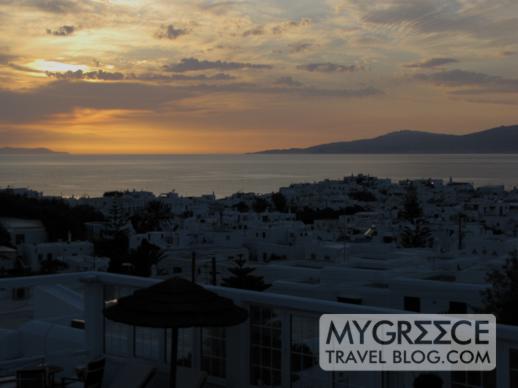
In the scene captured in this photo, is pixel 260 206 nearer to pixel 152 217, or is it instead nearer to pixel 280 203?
pixel 280 203

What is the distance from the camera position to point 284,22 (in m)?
20.6

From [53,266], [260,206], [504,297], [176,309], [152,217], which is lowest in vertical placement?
[53,266]

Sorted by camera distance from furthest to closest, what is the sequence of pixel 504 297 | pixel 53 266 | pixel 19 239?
pixel 19 239 < pixel 53 266 < pixel 504 297

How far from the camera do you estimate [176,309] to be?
3.84m

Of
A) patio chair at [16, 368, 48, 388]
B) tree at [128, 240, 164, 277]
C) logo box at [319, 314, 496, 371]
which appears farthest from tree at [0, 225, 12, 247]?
logo box at [319, 314, 496, 371]

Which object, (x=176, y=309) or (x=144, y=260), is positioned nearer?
(x=176, y=309)

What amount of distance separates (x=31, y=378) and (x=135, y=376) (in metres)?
0.86

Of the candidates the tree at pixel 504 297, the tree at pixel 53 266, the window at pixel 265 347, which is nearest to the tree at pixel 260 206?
the tree at pixel 53 266

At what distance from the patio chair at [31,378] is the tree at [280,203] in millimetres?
70864

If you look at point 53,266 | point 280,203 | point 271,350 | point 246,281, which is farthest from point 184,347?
point 280,203

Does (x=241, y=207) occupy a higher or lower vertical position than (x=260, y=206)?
lower

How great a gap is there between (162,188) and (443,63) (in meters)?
102

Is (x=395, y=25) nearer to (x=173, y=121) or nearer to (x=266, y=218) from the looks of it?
(x=266, y=218)

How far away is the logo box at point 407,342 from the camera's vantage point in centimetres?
364
